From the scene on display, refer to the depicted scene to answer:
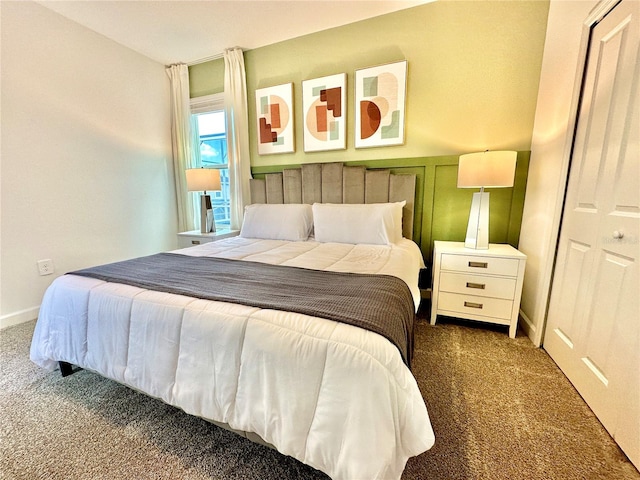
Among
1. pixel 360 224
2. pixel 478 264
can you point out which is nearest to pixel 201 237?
pixel 360 224

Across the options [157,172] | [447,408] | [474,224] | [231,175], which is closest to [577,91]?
[474,224]

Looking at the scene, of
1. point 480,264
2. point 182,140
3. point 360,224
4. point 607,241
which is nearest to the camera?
point 607,241

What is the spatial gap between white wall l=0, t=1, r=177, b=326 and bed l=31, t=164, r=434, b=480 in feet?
4.47

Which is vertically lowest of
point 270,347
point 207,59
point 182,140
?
point 270,347

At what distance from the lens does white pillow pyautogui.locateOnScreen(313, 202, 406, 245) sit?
88.7 inches

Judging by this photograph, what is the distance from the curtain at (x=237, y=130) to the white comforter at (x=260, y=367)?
6.40 feet

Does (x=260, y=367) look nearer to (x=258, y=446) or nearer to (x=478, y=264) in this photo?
(x=258, y=446)

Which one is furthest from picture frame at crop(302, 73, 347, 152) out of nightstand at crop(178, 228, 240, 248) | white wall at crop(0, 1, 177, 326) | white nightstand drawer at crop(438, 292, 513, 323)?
white wall at crop(0, 1, 177, 326)

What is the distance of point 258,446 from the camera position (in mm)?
1183

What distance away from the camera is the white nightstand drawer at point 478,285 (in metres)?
1.98

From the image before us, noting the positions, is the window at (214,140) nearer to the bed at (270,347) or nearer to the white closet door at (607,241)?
the bed at (270,347)

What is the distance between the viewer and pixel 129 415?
135cm

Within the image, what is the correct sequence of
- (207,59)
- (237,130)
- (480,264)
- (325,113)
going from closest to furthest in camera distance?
1. (480,264)
2. (325,113)
3. (237,130)
4. (207,59)

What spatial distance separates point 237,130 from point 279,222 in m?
1.32
